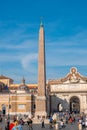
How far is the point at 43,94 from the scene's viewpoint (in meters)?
34.4

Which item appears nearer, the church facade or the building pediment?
the church facade

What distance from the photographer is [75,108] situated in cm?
7400

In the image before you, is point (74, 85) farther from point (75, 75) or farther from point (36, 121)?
point (36, 121)

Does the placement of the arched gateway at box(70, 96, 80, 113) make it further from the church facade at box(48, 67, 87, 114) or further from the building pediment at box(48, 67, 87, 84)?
the building pediment at box(48, 67, 87, 84)

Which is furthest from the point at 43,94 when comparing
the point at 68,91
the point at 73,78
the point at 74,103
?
the point at 74,103

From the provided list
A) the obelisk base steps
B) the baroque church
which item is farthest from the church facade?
the obelisk base steps

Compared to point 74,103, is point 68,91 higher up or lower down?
higher up

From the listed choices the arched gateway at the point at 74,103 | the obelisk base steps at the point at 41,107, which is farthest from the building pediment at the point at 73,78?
the obelisk base steps at the point at 41,107

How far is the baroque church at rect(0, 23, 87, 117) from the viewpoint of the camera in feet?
111

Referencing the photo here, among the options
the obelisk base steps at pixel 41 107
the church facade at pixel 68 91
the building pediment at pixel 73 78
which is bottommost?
the obelisk base steps at pixel 41 107

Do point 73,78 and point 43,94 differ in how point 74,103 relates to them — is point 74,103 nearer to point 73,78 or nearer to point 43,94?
point 73,78

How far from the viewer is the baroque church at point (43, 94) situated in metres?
33.9

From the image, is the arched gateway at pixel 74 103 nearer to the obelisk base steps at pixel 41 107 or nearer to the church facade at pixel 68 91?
the church facade at pixel 68 91

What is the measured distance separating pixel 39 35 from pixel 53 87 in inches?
1015
